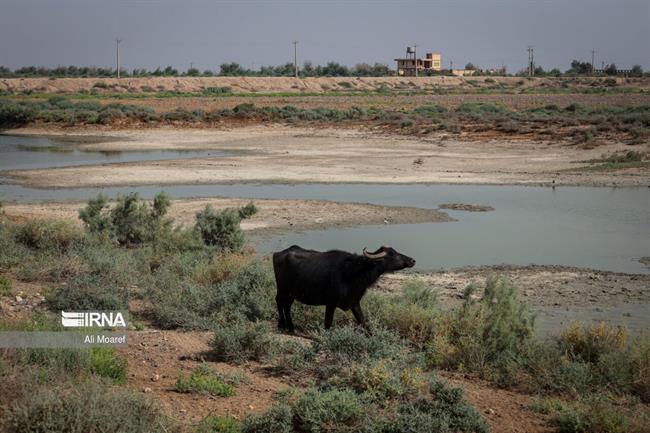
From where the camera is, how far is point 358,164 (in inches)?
1358

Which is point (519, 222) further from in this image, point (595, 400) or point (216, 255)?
point (595, 400)

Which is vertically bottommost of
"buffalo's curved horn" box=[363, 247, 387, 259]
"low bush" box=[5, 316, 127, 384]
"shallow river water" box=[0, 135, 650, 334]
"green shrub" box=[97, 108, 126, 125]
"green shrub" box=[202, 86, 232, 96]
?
"shallow river water" box=[0, 135, 650, 334]

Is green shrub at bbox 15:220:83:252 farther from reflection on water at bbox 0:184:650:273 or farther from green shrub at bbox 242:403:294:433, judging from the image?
green shrub at bbox 242:403:294:433

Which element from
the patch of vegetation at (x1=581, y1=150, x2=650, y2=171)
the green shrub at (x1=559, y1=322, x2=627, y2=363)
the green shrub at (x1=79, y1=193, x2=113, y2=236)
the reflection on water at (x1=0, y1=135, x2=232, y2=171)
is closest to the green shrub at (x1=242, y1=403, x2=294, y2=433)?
the green shrub at (x1=559, y1=322, x2=627, y2=363)

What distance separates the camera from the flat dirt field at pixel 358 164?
30.3 m

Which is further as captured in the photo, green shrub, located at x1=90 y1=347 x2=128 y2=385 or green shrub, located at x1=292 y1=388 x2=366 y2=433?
green shrub, located at x1=90 y1=347 x2=128 y2=385

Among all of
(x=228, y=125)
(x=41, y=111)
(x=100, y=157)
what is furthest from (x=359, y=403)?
(x=41, y=111)

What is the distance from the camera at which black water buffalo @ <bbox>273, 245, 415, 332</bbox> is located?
1068cm

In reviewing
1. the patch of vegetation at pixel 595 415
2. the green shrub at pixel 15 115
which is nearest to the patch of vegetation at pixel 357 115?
the green shrub at pixel 15 115

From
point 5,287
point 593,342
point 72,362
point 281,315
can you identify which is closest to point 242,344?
point 281,315

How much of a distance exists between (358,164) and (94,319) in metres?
24.5

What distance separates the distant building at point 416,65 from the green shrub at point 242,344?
12774 cm

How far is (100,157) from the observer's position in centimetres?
3956

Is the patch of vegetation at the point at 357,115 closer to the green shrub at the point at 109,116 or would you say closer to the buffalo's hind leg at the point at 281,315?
the green shrub at the point at 109,116
